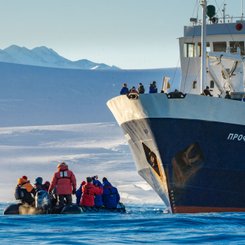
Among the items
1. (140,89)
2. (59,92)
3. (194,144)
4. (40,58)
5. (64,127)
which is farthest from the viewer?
(40,58)

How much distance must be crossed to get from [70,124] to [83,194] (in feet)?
213

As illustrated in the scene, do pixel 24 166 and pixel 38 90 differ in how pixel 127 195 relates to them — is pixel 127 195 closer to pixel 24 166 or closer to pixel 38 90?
pixel 24 166

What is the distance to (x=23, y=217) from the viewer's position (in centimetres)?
3228

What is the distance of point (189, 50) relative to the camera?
1663 inches

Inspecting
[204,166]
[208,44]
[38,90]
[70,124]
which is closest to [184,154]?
[204,166]

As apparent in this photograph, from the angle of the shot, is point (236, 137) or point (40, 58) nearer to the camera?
point (236, 137)

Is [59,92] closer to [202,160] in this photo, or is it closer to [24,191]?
[202,160]

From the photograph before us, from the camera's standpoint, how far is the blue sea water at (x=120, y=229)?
84.5 ft

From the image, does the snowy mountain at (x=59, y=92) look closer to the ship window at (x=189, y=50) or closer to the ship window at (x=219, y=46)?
the ship window at (x=189, y=50)

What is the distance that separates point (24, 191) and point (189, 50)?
32.5 ft

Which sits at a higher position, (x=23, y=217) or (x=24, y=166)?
(x=24, y=166)

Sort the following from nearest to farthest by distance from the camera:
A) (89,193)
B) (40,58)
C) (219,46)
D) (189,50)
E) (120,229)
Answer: (120,229), (89,193), (219,46), (189,50), (40,58)

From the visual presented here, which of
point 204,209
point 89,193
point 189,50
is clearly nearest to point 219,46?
point 189,50

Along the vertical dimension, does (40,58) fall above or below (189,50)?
above
